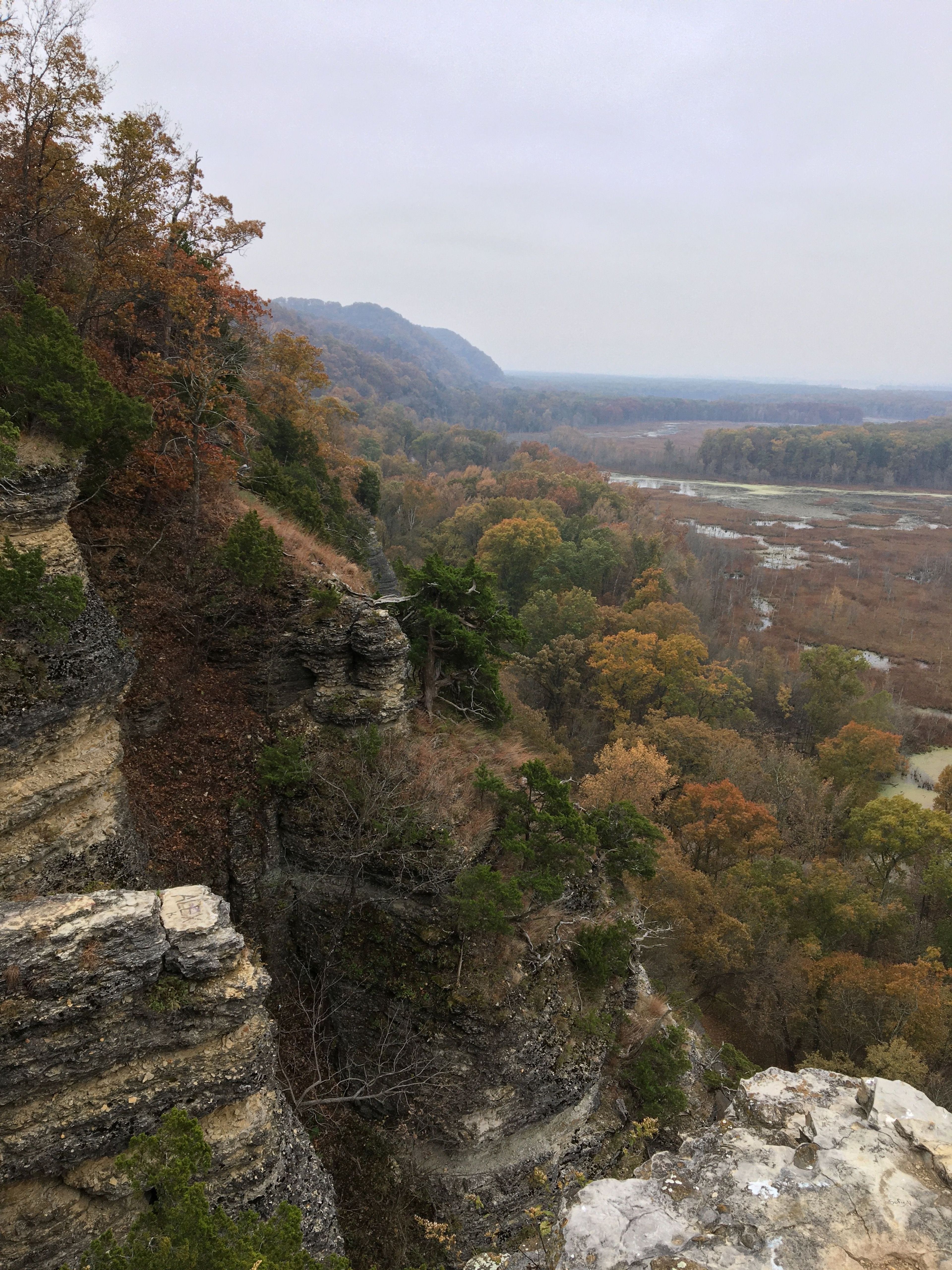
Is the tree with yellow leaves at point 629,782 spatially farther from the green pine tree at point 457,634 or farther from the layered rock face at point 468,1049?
the layered rock face at point 468,1049

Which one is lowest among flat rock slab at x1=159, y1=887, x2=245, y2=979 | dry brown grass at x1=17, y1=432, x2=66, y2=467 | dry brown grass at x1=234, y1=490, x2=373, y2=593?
flat rock slab at x1=159, y1=887, x2=245, y2=979

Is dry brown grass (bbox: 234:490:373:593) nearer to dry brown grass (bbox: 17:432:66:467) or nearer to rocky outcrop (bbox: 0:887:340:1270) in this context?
dry brown grass (bbox: 17:432:66:467)

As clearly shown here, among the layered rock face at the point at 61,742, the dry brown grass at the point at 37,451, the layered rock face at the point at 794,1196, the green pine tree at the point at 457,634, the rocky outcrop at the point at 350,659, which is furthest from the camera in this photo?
the green pine tree at the point at 457,634

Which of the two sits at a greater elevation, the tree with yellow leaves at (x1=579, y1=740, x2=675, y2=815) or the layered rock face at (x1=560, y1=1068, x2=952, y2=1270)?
the layered rock face at (x1=560, y1=1068, x2=952, y2=1270)

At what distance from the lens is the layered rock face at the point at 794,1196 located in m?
7.23

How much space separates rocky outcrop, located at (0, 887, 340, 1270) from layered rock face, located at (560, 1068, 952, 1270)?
4.75 metres

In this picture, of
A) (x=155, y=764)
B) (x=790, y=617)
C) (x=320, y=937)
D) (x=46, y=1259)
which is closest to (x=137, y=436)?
(x=155, y=764)

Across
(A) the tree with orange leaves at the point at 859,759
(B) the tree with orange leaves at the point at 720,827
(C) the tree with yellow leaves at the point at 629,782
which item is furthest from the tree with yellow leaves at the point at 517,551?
(B) the tree with orange leaves at the point at 720,827

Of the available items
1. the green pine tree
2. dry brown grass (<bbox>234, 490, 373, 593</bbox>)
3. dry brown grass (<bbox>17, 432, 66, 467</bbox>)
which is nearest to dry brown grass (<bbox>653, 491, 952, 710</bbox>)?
the green pine tree

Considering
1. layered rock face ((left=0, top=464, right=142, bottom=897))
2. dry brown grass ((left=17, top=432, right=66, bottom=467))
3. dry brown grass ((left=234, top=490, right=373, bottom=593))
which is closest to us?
layered rock face ((left=0, top=464, right=142, bottom=897))

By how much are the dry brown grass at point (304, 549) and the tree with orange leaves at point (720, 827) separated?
16.2m

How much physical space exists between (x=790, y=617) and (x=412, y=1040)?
182 feet

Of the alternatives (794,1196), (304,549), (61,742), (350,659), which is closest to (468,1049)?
(794,1196)

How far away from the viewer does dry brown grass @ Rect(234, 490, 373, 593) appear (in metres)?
15.6
